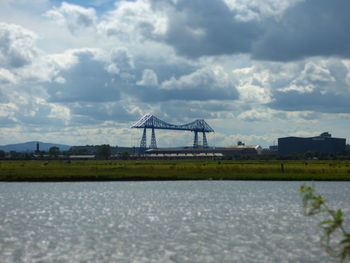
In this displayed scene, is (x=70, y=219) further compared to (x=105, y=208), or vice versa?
(x=105, y=208)

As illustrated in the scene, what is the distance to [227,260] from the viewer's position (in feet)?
72.1

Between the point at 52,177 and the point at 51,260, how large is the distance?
61306mm

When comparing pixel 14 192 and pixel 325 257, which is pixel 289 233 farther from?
pixel 14 192

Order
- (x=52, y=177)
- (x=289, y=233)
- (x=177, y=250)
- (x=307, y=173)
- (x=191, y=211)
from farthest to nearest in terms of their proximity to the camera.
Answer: (x=307, y=173)
(x=52, y=177)
(x=191, y=211)
(x=289, y=233)
(x=177, y=250)

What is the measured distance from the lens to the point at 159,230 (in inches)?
1194

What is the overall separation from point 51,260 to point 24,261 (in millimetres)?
1158

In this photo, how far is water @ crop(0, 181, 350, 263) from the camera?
23156 millimetres

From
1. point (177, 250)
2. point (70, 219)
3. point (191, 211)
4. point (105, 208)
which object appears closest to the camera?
point (177, 250)

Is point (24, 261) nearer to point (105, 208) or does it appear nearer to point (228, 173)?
point (105, 208)

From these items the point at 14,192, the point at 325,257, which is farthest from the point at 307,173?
the point at 325,257

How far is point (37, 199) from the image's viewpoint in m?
51.2

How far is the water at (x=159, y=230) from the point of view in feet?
76.0

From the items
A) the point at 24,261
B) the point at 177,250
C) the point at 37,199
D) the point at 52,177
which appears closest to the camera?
the point at 24,261

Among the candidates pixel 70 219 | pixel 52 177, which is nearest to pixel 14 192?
pixel 52 177
